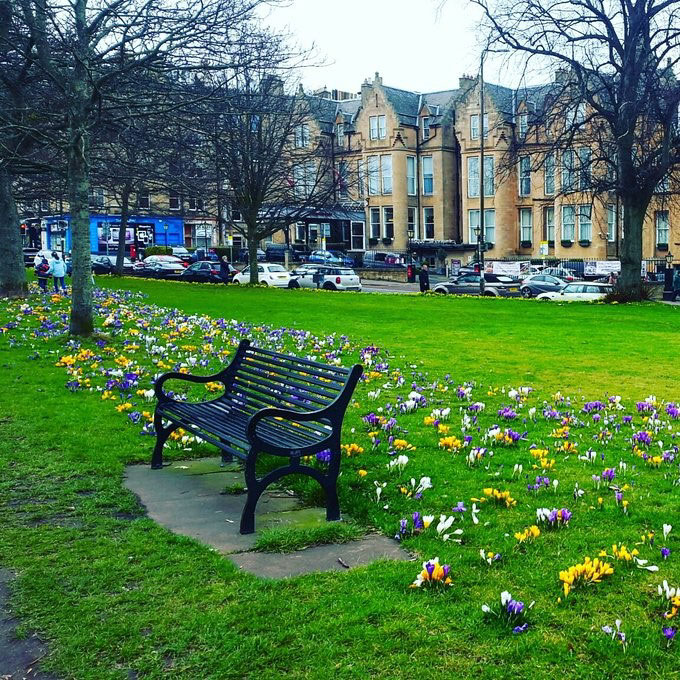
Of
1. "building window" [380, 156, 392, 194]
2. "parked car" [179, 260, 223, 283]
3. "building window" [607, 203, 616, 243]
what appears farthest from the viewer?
"building window" [380, 156, 392, 194]

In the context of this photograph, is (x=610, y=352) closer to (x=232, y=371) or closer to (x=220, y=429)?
(x=232, y=371)

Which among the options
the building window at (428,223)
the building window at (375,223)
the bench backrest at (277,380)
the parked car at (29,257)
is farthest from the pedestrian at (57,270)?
the building window at (428,223)

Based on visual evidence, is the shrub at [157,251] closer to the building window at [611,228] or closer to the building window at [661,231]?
the building window at [611,228]

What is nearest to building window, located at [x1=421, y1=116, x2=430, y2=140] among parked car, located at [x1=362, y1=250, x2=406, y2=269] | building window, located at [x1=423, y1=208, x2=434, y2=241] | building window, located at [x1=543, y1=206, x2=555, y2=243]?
building window, located at [x1=423, y1=208, x2=434, y2=241]

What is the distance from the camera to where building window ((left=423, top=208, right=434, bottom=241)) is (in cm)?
7381

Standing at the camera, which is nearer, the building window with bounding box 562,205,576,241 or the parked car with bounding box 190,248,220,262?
the building window with bounding box 562,205,576,241

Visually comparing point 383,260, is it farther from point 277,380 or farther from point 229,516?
point 229,516

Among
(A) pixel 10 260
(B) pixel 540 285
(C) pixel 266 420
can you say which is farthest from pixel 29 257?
(C) pixel 266 420

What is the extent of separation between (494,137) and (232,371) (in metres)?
62.7

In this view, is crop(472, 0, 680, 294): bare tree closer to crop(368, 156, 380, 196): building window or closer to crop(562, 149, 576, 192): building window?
crop(562, 149, 576, 192): building window

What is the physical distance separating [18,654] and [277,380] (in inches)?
138

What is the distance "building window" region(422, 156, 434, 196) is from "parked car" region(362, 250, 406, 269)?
8.06m

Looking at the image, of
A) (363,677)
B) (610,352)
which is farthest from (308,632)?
(610,352)

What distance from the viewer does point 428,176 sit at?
242 feet
